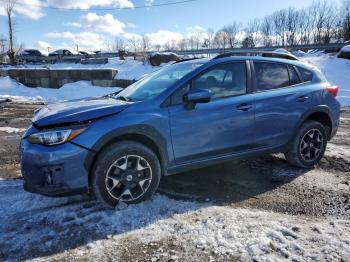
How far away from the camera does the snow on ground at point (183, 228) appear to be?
3.33 metres

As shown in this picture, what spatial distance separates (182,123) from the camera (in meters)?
4.26

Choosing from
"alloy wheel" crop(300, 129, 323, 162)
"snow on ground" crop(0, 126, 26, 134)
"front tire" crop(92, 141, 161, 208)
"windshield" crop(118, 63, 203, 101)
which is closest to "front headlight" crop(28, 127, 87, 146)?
"front tire" crop(92, 141, 161, 208)

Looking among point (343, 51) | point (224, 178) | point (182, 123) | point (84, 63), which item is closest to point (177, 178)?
point (224, 178)

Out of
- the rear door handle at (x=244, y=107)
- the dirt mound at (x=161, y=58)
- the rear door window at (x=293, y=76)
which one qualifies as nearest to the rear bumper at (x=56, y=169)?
the rear door handle at (x=244, y=107)

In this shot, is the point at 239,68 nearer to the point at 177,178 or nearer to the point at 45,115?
the point at 177,178

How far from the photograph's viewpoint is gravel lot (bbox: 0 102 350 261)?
3.31 metres

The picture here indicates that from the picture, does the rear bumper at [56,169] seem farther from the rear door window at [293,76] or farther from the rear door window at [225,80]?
the rear door window at [293,76]

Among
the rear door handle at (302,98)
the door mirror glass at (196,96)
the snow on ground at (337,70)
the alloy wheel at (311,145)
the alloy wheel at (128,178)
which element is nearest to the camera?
the alloy wheel at (128,178)

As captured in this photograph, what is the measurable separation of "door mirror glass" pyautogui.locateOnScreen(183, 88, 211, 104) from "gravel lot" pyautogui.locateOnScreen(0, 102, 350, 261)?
119 centimetres

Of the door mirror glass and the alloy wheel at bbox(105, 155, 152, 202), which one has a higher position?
the door mirror glass

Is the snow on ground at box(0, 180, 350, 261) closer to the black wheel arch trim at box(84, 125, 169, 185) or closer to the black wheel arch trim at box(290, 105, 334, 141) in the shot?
the black wheel arch trim at box(84, 125, 169, 185)

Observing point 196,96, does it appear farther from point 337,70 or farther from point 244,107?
point 337,70

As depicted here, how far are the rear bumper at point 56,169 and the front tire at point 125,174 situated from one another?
0.60ft

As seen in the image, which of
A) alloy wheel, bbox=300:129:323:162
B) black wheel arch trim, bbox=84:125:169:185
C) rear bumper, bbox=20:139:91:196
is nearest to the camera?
rear bumper, bbox=20:139:91:196
